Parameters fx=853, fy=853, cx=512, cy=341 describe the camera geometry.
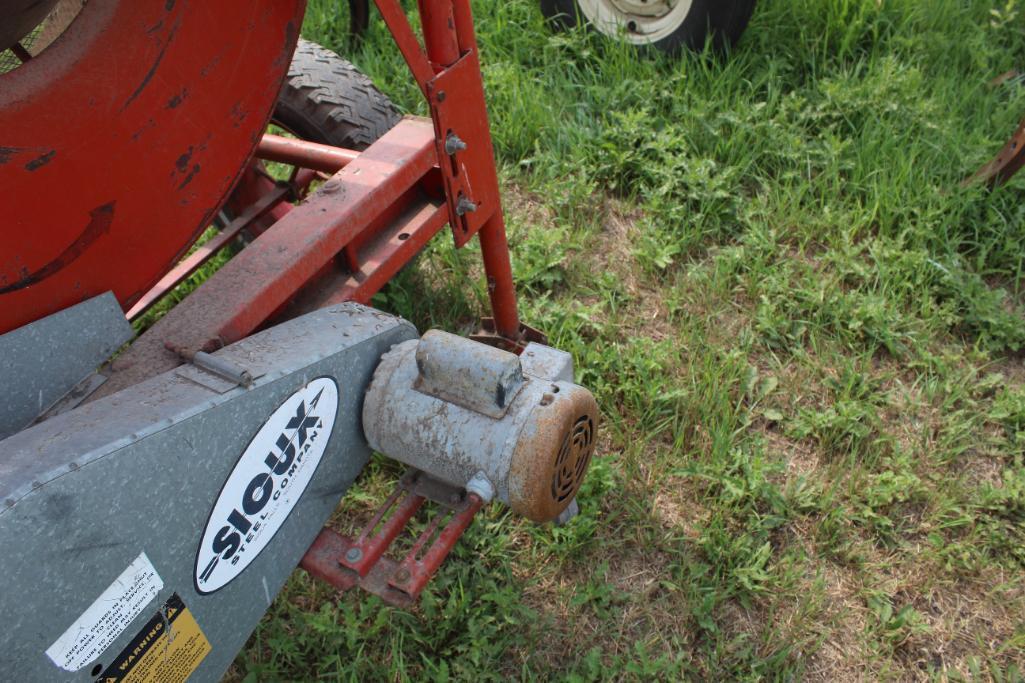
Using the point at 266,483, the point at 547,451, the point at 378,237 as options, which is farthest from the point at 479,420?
the point at 378,237

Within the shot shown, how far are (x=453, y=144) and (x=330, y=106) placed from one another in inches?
36.7

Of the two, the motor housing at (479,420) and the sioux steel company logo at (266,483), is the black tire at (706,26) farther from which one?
the sioux steel company logo at (266,483)

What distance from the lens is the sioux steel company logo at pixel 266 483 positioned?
4.02 feet

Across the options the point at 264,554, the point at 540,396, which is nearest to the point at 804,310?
the point at 540,396

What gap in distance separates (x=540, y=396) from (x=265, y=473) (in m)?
0.45

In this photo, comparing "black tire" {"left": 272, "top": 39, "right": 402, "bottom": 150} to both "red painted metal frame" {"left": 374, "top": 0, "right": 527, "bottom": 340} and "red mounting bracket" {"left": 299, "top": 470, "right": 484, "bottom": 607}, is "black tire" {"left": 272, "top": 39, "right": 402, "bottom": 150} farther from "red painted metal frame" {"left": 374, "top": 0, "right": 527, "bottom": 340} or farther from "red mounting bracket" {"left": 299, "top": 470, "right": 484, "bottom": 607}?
"red mounting bracket" {"left": 299, "top": 470, "right": 484, "bottom": 607}

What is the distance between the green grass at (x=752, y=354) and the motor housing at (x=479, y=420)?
73 centimetres

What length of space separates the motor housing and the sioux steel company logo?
0.11 metres

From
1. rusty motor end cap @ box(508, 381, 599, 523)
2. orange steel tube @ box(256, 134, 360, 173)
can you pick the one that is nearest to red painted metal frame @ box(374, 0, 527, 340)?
orange steel tube @ box(256, 134, 360, 173)

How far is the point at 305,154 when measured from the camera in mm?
2199

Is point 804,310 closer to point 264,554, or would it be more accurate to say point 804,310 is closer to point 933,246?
point 933,246

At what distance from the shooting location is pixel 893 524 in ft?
7.27

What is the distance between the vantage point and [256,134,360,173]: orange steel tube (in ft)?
7.08

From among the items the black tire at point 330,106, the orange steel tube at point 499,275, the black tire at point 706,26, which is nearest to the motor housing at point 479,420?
the orange steel tube at point 499,275
